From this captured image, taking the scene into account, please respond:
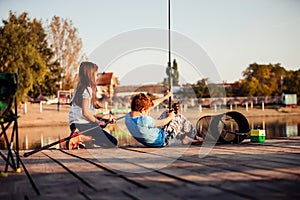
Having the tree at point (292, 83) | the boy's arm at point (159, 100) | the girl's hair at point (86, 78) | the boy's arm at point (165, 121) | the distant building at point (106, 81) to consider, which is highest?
the tree at point (292, 83)

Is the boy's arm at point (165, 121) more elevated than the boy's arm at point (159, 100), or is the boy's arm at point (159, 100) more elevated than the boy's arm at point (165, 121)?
the boy's arm at point (159, 100)

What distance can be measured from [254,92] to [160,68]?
160ft

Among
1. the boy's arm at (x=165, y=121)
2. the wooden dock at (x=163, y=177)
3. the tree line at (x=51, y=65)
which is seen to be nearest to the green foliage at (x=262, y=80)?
the tree line at (x=51, y=65)

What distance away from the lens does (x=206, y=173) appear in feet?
11.8

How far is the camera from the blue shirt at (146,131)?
5.90 meters

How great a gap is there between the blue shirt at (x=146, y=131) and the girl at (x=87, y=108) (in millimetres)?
398

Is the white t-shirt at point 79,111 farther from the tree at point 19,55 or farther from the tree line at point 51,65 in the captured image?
the tree at point 19,55

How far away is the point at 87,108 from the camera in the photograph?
251 inches

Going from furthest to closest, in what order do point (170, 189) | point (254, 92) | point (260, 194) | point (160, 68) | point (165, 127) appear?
point (254, 92) < point (160, 68) < point (165, 127) < point (170, 189) < point (260, 194)

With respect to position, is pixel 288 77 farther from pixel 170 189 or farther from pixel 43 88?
pixel 170 189

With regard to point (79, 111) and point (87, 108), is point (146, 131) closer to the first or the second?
point (87, 108)

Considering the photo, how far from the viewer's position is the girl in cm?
634

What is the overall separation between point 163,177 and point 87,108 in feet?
10.1

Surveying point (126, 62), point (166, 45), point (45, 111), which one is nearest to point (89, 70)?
point (126, 62)
